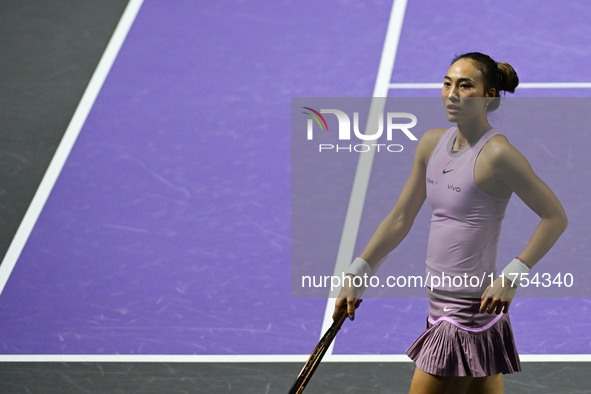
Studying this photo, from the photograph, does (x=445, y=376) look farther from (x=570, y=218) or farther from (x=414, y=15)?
(x=414, y=15)

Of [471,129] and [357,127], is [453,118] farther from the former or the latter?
[357,127]

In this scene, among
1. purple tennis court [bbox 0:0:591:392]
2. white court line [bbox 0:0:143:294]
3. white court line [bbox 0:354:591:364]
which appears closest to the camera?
white court line [bbox 0:354:591:364]

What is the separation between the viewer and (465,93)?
157cm

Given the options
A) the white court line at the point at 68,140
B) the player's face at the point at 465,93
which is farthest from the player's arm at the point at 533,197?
the white court line at the point at 68,140

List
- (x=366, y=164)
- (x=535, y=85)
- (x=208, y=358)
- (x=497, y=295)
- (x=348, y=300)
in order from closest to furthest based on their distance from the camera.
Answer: (x=497, y=295) → (x=348, y=300) → (x=366, y=164) → (x=208, y=358) → (x=535, y=85)

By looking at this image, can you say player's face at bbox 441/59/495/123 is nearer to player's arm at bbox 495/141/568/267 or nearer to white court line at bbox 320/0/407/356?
player's arm at bbox 495/141/568/267

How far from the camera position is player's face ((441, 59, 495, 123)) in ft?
5.14

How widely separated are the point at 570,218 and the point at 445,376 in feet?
1.73

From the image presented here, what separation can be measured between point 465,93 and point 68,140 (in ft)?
7.99

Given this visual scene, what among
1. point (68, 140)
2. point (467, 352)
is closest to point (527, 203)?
point (467, 352)

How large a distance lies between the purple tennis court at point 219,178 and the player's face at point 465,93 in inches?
63.6

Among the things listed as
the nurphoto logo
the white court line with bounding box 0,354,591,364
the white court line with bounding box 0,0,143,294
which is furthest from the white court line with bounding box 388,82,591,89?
the nurphoto logo

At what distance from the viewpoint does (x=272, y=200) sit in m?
3.34

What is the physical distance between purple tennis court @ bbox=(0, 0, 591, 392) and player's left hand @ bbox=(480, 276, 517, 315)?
1629mm
